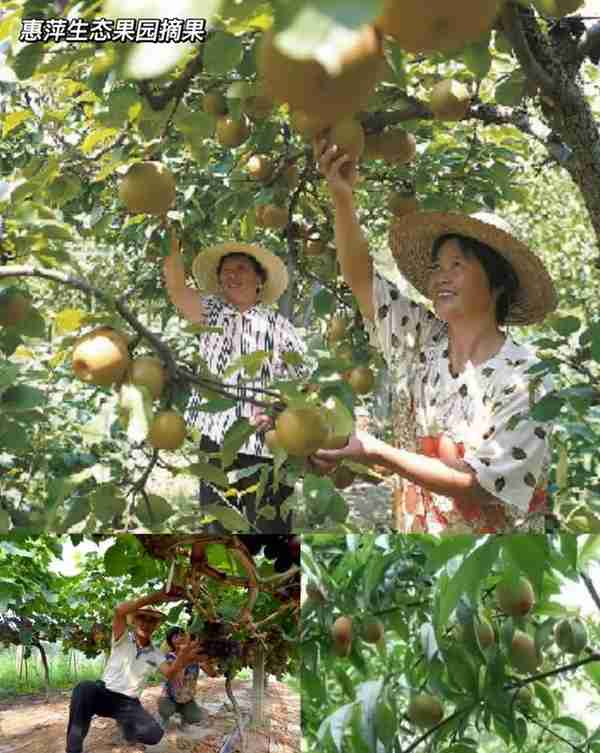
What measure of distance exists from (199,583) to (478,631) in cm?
44

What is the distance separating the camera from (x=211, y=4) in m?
0.60

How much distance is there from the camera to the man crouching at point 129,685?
4.69ft

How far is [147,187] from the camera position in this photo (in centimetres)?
145

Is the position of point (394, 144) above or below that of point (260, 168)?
below

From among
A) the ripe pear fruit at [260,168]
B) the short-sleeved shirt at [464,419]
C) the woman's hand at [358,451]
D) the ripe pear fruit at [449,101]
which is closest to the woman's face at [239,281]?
the ripe pear fruit at [260,168]

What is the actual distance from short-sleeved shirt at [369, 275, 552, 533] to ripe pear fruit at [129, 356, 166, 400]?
0.71 meters

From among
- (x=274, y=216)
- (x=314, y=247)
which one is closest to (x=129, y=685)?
(x=274, y=216)

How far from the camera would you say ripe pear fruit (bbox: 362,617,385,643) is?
1521 millimetres

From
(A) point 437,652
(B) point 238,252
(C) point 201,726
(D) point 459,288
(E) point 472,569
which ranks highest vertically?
(B) point 238,252

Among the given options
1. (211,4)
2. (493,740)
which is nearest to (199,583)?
(493,740)

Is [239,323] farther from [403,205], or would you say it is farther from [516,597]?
[516,597]

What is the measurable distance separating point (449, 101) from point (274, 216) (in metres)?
0.56

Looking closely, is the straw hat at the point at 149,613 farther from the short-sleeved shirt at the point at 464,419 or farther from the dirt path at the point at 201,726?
the short-sleeved shirt at the point at 464,419

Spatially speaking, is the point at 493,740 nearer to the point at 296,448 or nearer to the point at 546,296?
the point at 296,448
